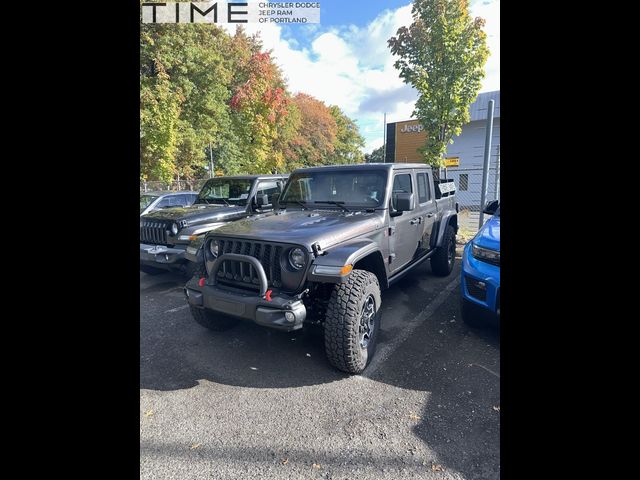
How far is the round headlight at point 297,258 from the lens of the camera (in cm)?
295

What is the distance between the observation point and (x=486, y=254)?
11.5 ft

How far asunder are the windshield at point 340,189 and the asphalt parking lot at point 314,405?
1.53m

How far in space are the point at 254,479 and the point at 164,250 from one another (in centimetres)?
430

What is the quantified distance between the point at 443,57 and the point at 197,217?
6511mm

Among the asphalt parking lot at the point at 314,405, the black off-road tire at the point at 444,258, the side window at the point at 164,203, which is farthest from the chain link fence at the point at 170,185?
the asphalt parking lot at the point at 314,405

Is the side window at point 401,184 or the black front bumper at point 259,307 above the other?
the side window at point 401,184

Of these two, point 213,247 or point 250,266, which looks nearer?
point 250,266

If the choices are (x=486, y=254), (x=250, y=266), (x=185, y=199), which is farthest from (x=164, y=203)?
(x=486, y=254)

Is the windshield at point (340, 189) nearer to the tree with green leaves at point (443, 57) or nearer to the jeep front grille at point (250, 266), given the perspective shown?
the jeep front grille at point (250, 266)

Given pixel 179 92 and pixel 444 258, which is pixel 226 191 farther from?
pixel 179 92

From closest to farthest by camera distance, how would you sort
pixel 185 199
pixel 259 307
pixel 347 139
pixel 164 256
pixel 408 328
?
pixel 259 307 < pixel 408 328 < pixel 164 256 < pixel 185 199 < pixel 347 139

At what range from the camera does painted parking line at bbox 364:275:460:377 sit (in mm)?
3279

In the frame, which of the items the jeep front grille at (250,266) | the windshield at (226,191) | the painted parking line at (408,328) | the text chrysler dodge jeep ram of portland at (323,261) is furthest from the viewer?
the windshield at (226,191)

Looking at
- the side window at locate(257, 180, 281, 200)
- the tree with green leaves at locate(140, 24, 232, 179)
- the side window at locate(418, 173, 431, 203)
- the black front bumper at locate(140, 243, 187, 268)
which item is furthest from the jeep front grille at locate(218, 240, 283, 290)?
the tree with green leaves at locate(140, 24, 232, 179)
